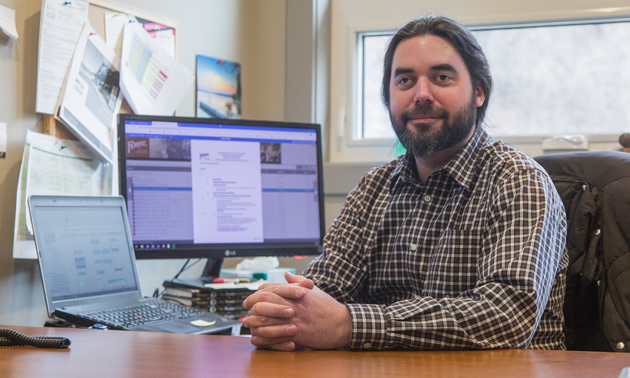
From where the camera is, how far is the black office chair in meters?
1.33

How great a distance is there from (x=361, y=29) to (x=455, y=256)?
144 centimetres

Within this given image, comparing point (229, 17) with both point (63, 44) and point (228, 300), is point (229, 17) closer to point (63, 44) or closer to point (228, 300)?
point (63, 44)

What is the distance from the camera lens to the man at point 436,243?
114 cm

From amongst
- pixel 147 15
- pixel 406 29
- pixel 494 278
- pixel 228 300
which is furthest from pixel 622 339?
pixel 147 15

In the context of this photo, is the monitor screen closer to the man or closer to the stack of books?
the stack of books

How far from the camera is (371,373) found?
905 mm

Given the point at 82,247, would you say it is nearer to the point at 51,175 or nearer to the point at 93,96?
the point at 51,175

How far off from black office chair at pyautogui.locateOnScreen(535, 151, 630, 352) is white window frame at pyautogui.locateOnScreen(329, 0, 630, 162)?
99cm

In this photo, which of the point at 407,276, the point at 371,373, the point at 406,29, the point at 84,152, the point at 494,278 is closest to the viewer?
the point at 371,373

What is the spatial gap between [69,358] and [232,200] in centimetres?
103

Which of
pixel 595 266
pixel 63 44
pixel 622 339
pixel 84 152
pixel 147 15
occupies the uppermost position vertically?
pixel 147 15

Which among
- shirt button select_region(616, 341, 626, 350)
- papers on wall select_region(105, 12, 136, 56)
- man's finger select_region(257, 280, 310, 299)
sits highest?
papers on wall select_region(105, 12, 136, 56)

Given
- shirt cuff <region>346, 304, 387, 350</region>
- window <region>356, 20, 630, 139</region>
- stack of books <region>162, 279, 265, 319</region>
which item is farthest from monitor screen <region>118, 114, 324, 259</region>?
shirt cuff <region>346, 304, 387, 350</region>

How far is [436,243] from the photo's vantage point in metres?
1.50
